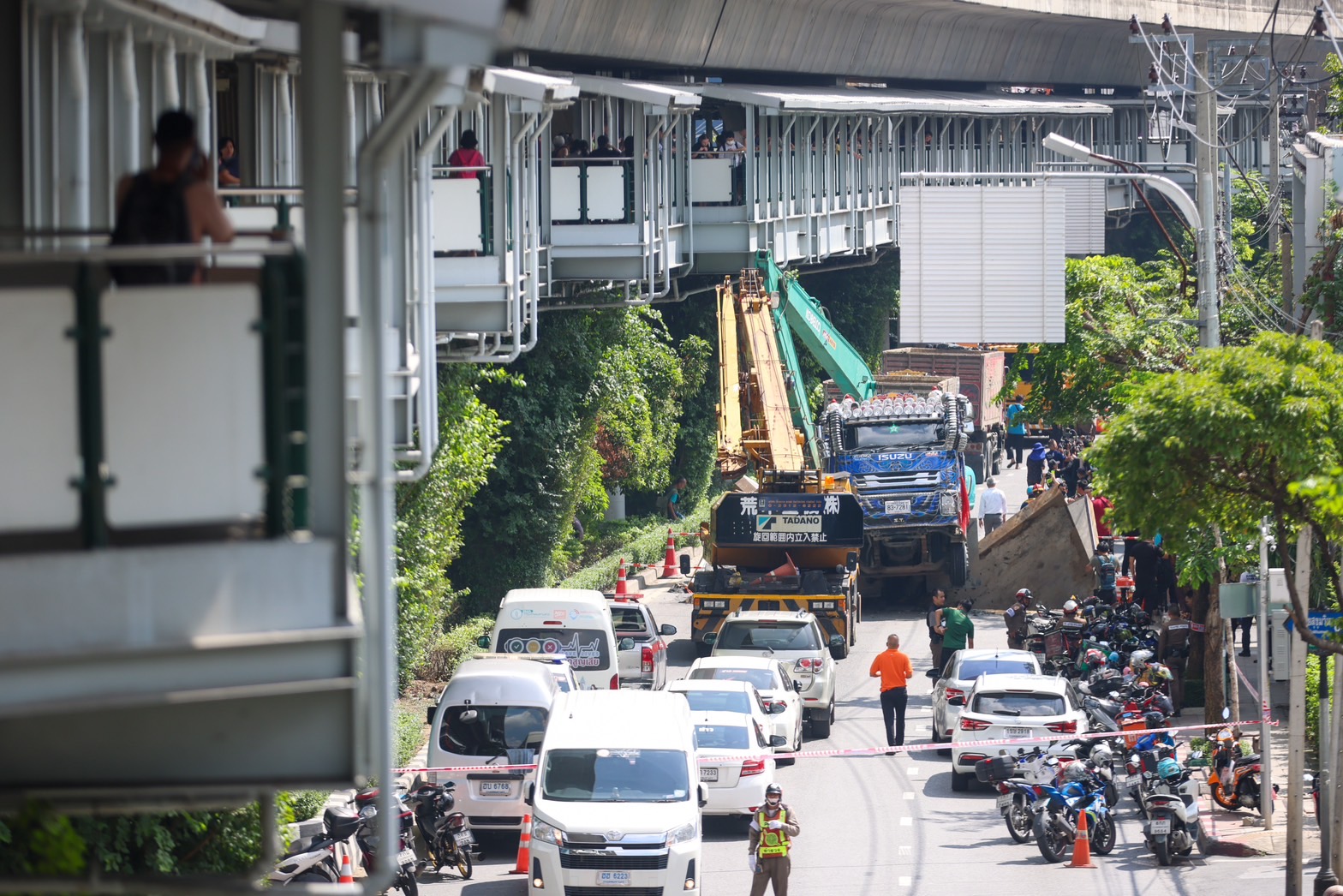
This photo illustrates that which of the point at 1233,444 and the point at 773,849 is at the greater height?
the point at 1233,444

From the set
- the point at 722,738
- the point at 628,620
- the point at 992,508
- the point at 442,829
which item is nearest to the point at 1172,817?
the point at 722,738

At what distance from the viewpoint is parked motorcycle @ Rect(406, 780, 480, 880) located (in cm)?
1767

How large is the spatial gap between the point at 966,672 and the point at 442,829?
775 centimetres

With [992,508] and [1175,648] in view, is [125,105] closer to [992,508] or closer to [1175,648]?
[1175,648]

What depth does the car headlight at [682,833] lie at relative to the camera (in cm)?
1616

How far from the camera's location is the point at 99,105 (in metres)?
10.4

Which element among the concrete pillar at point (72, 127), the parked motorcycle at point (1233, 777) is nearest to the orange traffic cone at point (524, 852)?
the parked motorcycle at point (1233, 777)

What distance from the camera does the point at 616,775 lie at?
16.9 m

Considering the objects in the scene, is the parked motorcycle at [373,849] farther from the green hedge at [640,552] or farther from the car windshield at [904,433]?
the car windshield at [904,433]

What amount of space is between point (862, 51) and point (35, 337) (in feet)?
148

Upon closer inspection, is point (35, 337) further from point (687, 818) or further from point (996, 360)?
point (996, 360)

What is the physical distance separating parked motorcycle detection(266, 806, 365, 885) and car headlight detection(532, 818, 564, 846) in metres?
1.57

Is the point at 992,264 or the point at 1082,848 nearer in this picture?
the point at 1082,848

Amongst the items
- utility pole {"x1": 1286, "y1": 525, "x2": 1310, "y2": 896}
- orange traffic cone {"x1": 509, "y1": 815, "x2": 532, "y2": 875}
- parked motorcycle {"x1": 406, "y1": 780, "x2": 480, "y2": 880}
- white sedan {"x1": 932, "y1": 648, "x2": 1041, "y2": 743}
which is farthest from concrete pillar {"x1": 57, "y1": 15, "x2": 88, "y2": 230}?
white sedan {"x1": 932, "y1": 648, "x2": 1041, "y2": 743}
